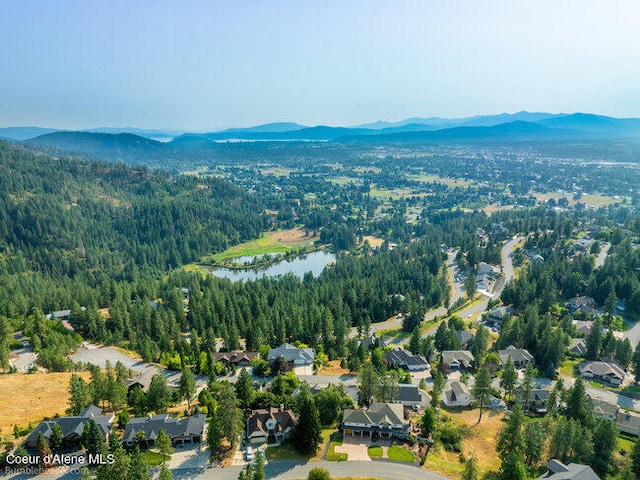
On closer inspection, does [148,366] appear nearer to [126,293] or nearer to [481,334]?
[126,293]

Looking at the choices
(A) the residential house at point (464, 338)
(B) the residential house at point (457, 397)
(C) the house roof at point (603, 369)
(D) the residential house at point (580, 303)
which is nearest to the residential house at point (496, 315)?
(A) the residential house at point (464, 338)

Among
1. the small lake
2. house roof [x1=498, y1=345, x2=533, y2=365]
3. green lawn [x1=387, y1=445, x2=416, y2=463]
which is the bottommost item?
the small lake

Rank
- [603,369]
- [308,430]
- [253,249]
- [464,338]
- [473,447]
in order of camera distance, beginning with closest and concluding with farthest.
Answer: [308,430]
[473,447]
[603,369]
[464,338]
[253,249]

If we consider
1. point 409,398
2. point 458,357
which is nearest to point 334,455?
point 409,398

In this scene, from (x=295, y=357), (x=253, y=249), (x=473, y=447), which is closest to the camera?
(x=473, y=447)

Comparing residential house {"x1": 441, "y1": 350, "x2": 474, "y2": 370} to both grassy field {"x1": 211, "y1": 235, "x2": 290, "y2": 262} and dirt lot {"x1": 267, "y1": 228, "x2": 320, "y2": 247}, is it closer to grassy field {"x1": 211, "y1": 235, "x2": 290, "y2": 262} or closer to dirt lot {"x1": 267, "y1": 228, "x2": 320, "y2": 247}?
grassy field {"x1": 211, "y1": 235, "x2": 290, "y2": 262}

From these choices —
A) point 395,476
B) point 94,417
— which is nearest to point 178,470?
point 94,417

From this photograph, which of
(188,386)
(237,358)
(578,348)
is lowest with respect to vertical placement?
(578,348)

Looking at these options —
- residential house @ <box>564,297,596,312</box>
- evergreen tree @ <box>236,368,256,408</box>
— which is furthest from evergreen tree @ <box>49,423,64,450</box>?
residential house @ <box>564,297,596,312</box>

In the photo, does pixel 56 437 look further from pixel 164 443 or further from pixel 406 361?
pixel 406 361
